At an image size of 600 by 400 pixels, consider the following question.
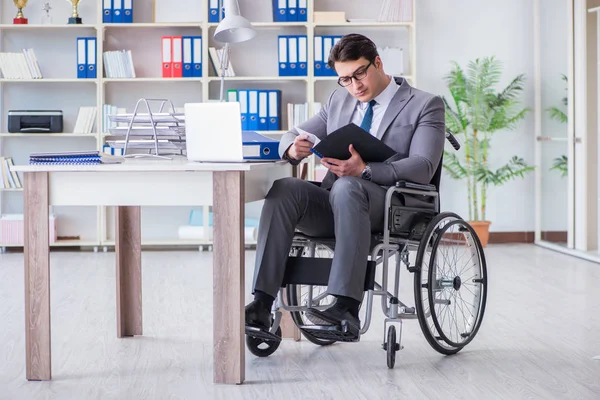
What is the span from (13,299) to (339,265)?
2132 mm

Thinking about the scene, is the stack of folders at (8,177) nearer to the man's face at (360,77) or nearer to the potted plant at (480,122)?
the potted plant at (480,122)

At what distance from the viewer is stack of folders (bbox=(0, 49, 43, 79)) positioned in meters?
6.09

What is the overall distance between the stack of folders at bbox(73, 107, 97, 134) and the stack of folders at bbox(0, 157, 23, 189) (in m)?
0.52

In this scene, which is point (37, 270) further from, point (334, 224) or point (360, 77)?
point (360, 77)

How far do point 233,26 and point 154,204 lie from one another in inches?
→ 44.3

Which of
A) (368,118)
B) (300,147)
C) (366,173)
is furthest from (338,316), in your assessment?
(368,118)

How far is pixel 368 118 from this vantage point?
2.96 m

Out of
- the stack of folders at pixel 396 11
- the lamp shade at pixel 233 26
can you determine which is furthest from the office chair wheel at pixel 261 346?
the stack of folders at pixel 396 11

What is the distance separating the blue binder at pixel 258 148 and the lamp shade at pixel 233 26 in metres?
0.62

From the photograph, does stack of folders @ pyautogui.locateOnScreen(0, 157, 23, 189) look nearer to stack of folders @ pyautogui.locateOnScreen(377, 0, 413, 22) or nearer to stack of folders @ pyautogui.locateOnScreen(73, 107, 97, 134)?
stack of folders @ pyautogui.locateOnScreen(73, 107, 97, 134)

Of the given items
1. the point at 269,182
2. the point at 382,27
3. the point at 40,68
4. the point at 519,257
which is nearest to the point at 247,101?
the point at 382,27

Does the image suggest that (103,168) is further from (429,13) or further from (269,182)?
(429,13)

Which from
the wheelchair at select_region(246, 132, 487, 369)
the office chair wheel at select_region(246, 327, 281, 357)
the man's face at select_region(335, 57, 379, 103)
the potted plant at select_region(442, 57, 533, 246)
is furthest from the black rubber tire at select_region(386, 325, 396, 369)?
the potted plant at select_region(442, 57, 533, 246)

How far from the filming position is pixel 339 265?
2.50 metres
